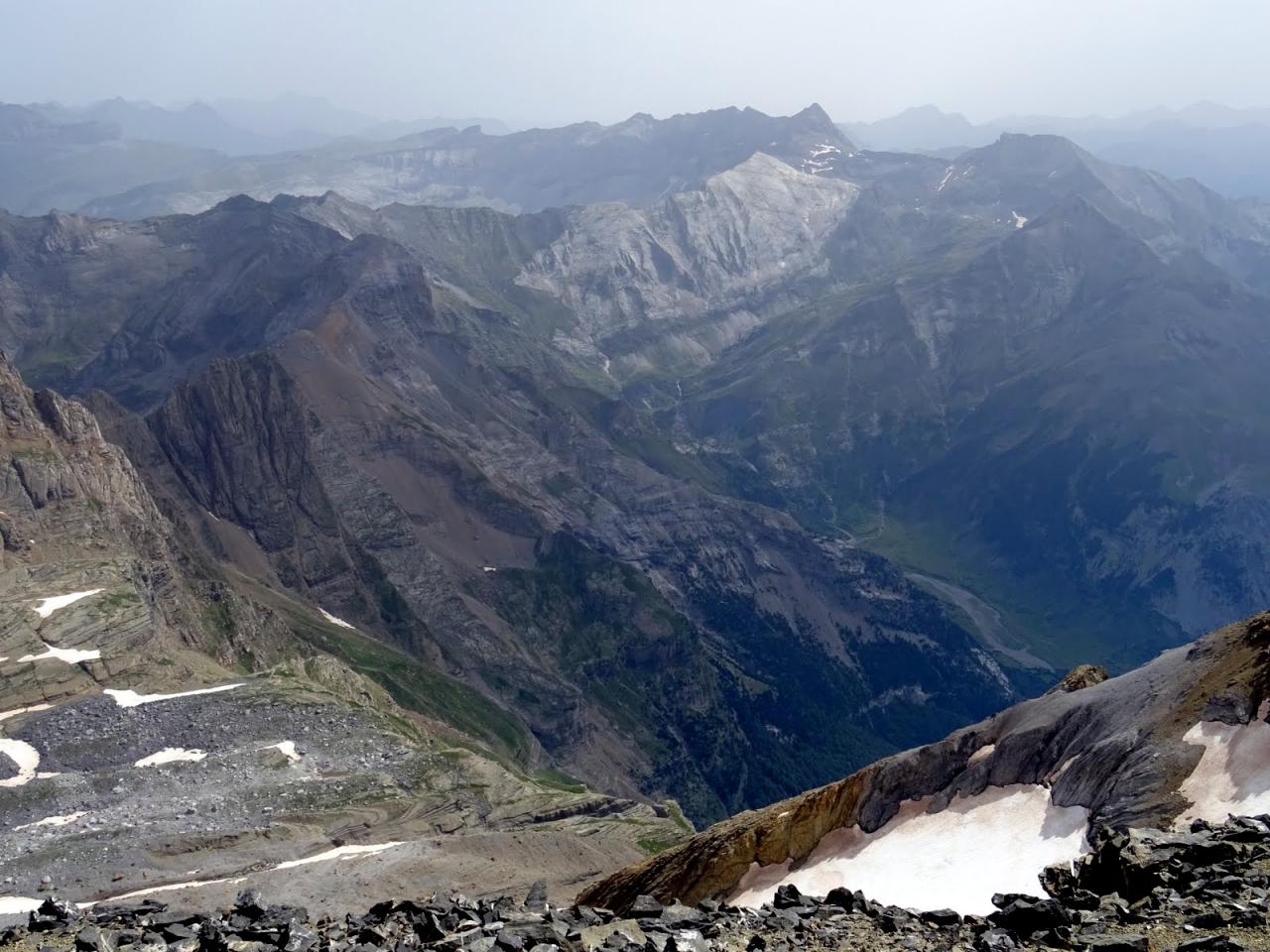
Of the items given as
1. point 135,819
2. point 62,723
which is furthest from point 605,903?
point 62,723

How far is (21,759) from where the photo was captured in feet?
357

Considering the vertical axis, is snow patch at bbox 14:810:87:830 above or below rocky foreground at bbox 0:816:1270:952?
below

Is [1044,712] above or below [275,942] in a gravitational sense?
below

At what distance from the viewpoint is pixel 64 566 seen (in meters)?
149

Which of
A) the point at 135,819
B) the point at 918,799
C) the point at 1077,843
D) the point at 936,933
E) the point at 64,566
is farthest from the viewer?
the point at 64,566

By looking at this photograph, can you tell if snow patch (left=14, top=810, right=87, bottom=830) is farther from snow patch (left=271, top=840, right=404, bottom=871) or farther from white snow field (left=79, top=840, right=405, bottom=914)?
snow patch (left=271, top=840, right=404, bottom=871)

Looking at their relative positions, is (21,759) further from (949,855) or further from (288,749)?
(949,855)

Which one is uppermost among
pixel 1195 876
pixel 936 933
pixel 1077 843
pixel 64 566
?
pixel 1195 876

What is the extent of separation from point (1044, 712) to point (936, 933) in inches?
1020

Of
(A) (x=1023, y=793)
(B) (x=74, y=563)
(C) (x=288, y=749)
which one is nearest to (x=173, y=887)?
(C) (x=288, y=749)

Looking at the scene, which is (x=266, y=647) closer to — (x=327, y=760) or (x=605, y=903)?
(x=327, y=760)

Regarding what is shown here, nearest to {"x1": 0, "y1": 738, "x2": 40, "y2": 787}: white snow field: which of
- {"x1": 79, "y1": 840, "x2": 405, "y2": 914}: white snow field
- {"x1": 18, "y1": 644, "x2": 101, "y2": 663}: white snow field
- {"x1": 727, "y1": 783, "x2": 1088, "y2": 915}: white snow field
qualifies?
{"x1": 18, "y1": 644, "x2": 101, "y2": 663}: white snow field

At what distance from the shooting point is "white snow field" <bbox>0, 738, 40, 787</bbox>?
341ft

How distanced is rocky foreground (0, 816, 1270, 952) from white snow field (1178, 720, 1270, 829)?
4.88m
